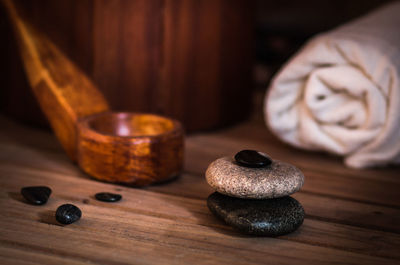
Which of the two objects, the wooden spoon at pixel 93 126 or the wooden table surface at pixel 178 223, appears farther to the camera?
the wooden spoon at pixel 93 126

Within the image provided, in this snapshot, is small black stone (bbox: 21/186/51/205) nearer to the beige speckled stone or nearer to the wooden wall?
the beige speckled stone

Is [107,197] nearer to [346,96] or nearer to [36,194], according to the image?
[36,194]

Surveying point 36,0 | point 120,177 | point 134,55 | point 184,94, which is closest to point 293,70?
point 184,94

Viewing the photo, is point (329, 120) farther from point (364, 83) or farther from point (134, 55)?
point (134, 55)

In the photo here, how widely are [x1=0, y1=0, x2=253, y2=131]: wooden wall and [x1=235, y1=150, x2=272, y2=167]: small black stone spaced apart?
0.70 metres

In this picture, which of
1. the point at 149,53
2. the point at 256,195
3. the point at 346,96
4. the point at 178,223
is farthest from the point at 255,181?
the point at 149,53

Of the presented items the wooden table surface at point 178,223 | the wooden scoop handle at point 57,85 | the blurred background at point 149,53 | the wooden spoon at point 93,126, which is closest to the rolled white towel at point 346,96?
the wooden table surface at point 178,223

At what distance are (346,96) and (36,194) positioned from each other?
93 centimetres

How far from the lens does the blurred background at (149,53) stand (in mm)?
1540

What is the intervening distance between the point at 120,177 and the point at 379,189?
66 centimetres

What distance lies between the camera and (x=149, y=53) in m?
1.56

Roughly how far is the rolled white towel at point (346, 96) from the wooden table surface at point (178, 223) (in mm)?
82

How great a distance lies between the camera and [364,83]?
1.35m

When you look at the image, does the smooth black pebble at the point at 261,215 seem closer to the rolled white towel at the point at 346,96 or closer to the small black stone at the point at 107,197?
the small black stone at the point at 107,197
